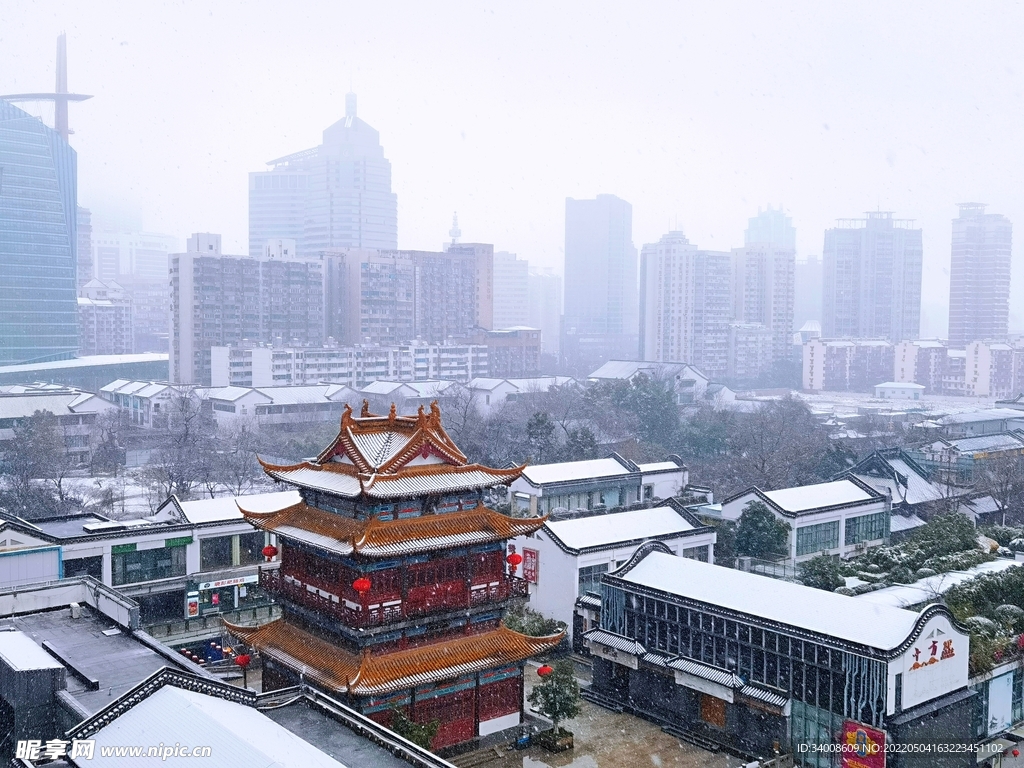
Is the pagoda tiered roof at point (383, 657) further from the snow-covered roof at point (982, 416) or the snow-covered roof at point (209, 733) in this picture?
the snow-covered roof at point (982, 416)

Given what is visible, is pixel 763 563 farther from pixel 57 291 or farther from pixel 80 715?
pixel 57 291

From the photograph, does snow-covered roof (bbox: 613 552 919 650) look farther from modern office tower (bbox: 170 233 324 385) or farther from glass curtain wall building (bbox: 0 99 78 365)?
glass curtain wall building (bbox: 0 99 78 365)

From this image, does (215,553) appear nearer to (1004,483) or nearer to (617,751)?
(617,751)

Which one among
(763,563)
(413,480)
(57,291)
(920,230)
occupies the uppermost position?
(920,230)

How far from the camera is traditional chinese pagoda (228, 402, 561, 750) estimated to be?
15.3m

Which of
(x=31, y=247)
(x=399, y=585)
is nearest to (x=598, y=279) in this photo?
(x=31, y=247)

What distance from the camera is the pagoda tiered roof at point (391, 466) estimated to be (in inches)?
619

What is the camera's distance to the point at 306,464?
1712 centimetres

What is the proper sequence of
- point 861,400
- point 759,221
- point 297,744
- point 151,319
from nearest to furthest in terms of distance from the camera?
point 297,744
point 861,400
point 151,319
point 759,221

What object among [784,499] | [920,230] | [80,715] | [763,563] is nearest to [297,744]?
[80,715]

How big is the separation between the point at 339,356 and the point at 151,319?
5051 centimetres

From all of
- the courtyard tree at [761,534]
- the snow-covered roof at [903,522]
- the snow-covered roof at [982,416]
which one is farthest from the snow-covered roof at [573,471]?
the snow-covered roof at [982,416]

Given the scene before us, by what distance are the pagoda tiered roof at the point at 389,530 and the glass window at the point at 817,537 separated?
42.8 ft

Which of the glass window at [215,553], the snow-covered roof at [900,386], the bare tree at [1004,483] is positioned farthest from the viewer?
the snow-covered roof at [900,386]
